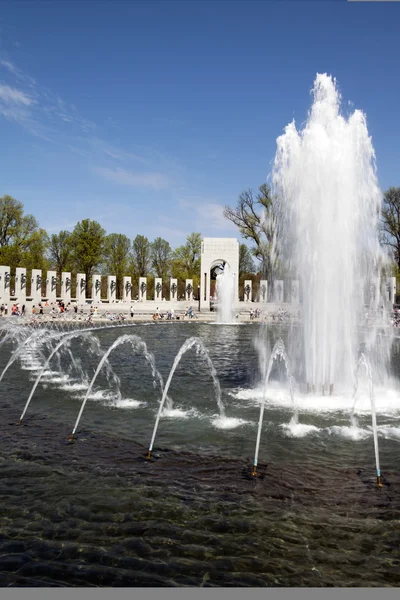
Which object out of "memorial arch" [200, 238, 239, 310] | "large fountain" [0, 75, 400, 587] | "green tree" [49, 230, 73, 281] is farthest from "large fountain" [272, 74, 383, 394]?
"green tree" [49, 230, 73, 281]

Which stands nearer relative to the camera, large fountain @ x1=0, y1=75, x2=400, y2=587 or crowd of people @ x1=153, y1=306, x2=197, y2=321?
large fountain @ x1=0, y1=75, x2=400, y2=587

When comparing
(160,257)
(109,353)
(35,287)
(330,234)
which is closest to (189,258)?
(160,257)

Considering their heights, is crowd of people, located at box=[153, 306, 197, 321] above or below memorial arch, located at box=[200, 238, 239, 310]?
below

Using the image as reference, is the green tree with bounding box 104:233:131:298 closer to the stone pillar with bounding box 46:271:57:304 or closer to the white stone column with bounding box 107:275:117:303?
the white stone column with bounding box 107:275:117:303

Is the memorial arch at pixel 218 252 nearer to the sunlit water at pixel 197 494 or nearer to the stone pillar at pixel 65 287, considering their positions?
the stone pillar at pixel 65 287

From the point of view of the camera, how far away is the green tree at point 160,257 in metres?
70.5

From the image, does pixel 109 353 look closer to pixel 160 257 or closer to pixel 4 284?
pixel 4 284

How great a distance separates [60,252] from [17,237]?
9.11 metres

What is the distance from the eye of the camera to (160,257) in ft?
233

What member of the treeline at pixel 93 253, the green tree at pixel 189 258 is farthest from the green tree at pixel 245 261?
the green tree at pixel 189 258

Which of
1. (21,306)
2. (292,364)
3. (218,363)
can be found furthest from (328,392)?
(21,306)

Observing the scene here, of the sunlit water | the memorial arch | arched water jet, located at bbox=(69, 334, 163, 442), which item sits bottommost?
the sunlit water

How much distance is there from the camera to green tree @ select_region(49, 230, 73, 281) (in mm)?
61406

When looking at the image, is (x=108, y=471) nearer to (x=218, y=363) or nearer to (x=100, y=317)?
(x=218, y=363)
